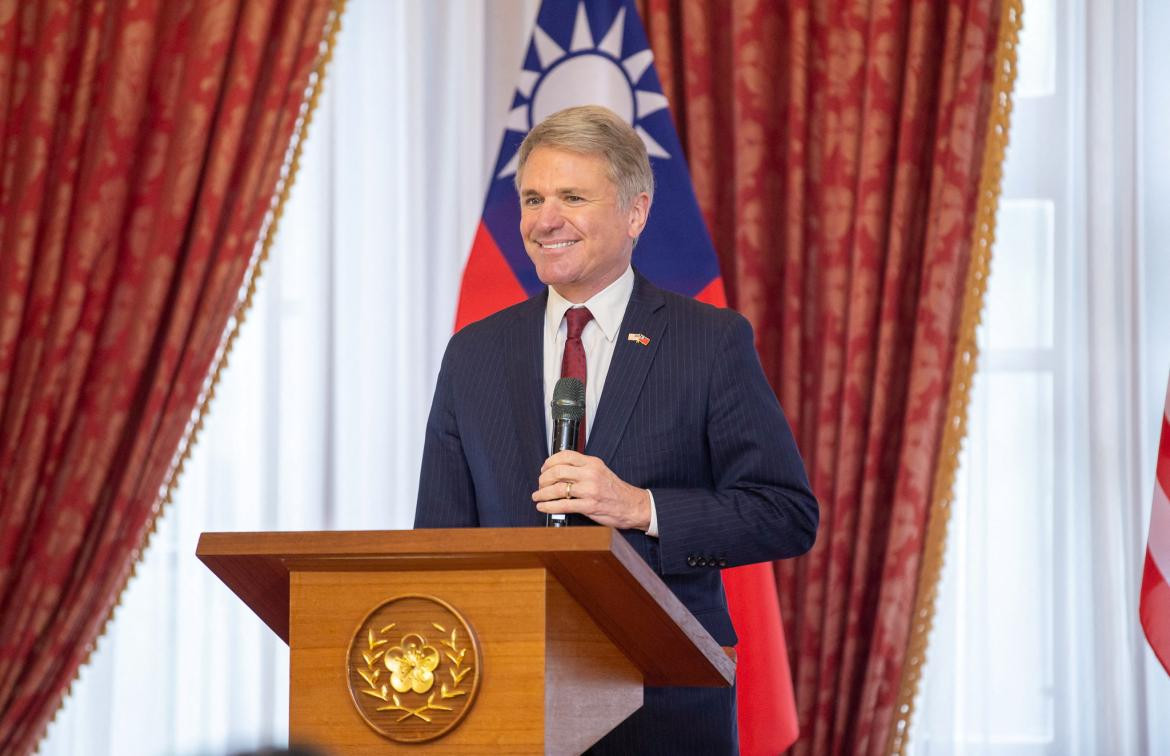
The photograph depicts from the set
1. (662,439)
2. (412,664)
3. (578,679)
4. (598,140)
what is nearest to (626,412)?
(662,439)

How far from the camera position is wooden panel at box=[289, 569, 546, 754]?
162 cm

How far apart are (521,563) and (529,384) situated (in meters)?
0.83

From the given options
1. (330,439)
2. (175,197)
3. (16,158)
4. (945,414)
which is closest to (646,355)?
(945,414)

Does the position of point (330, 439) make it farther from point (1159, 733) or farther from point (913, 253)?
point (1159, 733)

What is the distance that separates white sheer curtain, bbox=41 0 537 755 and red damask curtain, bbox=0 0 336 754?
0.15m

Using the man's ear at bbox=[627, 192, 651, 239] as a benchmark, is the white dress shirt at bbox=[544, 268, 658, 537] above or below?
below

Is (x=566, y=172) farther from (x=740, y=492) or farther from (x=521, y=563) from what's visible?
(x=521, y=563)

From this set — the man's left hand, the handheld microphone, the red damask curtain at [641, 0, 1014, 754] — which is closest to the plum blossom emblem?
the man's left hand

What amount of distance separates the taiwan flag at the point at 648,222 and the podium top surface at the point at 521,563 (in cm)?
179

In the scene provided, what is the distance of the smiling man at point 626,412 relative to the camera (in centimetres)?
224

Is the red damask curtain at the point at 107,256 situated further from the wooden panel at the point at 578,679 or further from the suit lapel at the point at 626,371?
the wooden panel at the point at 578,679

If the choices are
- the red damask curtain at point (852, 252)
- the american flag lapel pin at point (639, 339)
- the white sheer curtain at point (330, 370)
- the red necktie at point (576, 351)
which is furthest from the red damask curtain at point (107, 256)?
the american flag lapel pin at point (639, 339)

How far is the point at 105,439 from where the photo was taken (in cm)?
428

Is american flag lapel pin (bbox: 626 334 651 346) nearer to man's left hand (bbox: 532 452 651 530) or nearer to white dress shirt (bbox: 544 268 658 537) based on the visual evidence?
white dress shirt (bbox: 544 268 658 537)
